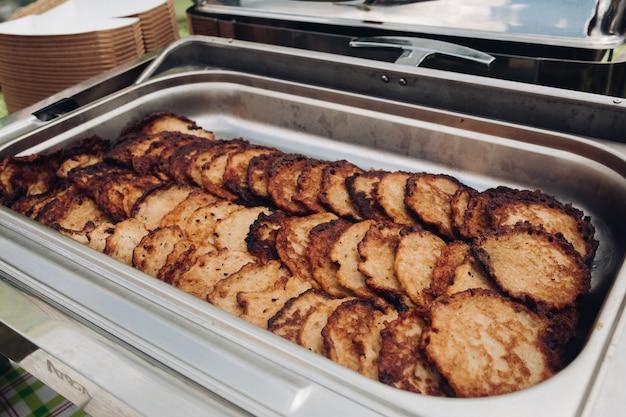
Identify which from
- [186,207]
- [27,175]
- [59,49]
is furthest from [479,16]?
[59,49]

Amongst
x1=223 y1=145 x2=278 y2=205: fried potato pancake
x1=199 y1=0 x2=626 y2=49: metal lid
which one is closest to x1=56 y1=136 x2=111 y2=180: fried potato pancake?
x1=223 y1=145 x2=278 y2=205: fried potato pancake

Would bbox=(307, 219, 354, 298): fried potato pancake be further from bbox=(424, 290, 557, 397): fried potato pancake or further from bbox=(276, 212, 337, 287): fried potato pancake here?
bbox=(424, 290, 557, 397): fried potato pancake

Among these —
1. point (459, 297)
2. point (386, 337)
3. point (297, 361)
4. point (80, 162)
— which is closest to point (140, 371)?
point (297, 361)

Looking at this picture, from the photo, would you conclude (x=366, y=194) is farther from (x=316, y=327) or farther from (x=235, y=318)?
(x=235, y=318)

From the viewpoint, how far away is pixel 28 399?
2477mm

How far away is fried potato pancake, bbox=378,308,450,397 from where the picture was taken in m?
1.33

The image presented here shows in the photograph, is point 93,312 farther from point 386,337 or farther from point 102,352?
point 386,337

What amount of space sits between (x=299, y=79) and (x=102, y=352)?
6.37ft

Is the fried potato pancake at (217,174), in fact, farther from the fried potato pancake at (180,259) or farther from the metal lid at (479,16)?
the metal lid at (479,16)

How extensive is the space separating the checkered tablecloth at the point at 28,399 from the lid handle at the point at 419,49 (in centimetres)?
238

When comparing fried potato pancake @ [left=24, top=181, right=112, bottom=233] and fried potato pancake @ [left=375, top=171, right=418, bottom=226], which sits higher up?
fried potato pancake @ [left=375, top=171, right=418, bottom=226]

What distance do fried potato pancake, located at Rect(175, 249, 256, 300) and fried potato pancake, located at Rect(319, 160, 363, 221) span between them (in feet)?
1.38

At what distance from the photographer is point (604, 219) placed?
2.00 m

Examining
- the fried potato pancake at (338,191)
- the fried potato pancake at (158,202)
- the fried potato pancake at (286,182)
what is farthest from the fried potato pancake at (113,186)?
the fried potato pancake at (338,191)
